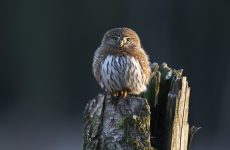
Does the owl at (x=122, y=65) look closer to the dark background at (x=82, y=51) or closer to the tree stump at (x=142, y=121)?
the tree stump at (x=142, y=121)

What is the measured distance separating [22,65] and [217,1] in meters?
5.52

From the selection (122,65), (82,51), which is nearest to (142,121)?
(122,65)

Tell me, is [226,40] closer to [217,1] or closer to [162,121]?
[217,1]

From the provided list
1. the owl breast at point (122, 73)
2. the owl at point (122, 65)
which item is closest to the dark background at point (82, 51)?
the owl at point (122, 65)

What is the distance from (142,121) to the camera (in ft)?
23.1

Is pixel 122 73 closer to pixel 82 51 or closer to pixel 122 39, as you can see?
pixel 122 39

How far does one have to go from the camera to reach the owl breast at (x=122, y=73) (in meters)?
8.59

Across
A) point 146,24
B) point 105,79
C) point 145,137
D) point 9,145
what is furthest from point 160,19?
point 145,137

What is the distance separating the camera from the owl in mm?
8578

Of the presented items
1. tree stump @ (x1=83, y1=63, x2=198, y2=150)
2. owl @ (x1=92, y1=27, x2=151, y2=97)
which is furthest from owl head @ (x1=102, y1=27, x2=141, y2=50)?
tree stump @ (x1=83, y1=63, x2=198, y2=150)

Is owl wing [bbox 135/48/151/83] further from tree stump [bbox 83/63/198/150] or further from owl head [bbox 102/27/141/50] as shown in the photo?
tree stump [bbox 83/63/198/150]

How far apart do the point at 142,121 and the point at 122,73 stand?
1699 mm

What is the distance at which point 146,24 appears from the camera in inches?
1046

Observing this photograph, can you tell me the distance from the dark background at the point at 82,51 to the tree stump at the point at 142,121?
13.4 meters
